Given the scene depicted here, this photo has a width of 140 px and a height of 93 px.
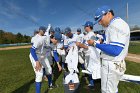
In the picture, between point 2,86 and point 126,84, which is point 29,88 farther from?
point 126,84

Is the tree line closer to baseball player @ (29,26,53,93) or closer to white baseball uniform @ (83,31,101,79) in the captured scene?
baseball player @ (29,26,53,93)

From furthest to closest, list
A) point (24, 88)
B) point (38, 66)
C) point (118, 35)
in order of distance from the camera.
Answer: point (24, 88) < point (38, 66) < point (118, 35)

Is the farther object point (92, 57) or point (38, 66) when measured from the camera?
point (92, 57)

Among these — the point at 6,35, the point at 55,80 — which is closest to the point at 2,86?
the point at 55,80

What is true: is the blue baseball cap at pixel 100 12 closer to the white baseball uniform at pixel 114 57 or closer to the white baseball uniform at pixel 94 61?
the white baseball uniform at pixel 114 57

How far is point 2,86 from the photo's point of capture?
31.5 feet

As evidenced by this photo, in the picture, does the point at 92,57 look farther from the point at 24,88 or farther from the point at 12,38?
the point at 12,38

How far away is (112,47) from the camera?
3.99 meters

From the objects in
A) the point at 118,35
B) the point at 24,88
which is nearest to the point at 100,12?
the point at 118,35

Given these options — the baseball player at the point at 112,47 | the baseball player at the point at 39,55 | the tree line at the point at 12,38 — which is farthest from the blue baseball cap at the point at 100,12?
the tree line at the point at 12,38

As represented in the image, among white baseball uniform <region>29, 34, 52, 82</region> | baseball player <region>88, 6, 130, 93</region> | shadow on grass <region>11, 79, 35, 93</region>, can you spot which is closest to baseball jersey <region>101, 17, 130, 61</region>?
baseball player <region>88, 6, 130, 93</region>

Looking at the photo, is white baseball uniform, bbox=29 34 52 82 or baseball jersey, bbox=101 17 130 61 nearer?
baseball jersey, bbox=101 17 130 61

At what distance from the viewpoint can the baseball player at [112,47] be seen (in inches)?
157

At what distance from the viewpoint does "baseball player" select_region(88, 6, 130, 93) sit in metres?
3.99
